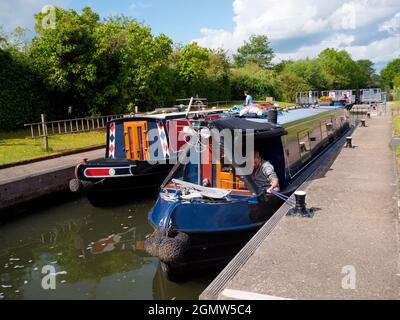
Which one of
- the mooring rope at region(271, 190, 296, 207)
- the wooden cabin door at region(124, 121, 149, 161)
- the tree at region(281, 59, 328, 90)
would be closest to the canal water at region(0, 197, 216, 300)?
the wooden cabin door at region(124, 121, 149, 161)

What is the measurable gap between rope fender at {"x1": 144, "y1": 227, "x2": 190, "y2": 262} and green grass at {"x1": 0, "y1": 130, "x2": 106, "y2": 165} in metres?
8.15

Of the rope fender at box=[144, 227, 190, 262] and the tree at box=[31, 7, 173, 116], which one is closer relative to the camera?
the rope fender at box=[144, 227, 190, 262]

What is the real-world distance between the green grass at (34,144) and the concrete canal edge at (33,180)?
83 cm

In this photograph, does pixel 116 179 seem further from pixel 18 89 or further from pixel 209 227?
pixel 18 89

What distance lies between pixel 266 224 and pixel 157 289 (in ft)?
5.89

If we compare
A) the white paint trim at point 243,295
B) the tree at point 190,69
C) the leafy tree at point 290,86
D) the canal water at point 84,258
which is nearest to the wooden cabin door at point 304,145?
the canal water at point 84,258

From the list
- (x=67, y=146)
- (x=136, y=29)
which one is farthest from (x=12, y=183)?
(x=136, y=29)

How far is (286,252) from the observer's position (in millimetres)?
4621

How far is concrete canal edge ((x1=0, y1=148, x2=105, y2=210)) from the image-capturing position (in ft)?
30.4

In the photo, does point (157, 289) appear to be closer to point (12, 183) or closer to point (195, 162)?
point (195, 162)

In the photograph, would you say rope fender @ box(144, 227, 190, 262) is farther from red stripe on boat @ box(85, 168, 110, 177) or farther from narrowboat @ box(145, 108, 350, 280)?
red stripe on boat @ box(85, 168, 110, 177)

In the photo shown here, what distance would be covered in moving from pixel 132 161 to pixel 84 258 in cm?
334

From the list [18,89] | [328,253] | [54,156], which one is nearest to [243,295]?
[328,253]
